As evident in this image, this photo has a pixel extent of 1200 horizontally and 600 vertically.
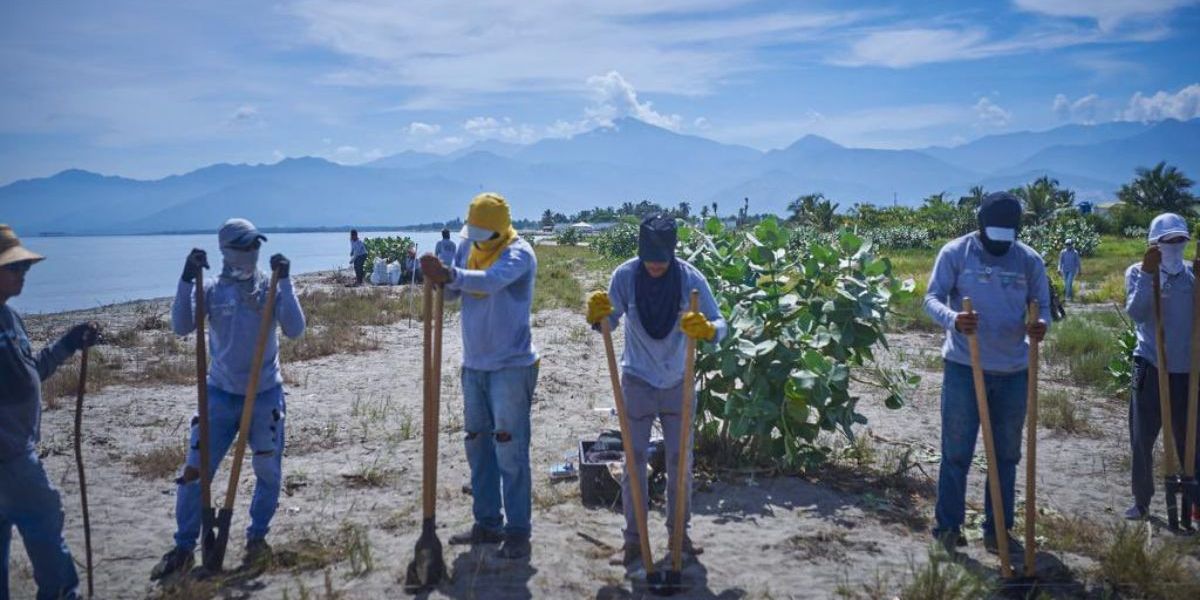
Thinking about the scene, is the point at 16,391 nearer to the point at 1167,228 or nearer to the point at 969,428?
the point at 969,428

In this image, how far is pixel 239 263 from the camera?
180 inches

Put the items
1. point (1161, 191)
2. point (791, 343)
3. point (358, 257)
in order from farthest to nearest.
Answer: point (1161, 191)
point (358, 257)
point (791, 343)

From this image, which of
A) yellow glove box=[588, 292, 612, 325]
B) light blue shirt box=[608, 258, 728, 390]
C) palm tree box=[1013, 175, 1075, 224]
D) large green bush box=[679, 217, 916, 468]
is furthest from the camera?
Result: palm tree box=[1013, 175, 1075, 224]

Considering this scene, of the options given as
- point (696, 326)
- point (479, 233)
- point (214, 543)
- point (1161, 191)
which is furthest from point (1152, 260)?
point (1161, 191)

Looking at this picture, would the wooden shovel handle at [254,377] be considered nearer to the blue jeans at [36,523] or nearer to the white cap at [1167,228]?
the blue jeans at [36,523]

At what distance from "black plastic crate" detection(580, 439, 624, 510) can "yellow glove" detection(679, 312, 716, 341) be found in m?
2.07

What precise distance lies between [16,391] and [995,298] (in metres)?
4.93

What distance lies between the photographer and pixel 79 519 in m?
5.81

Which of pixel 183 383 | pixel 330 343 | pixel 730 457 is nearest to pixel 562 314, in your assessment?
pixel 330 343

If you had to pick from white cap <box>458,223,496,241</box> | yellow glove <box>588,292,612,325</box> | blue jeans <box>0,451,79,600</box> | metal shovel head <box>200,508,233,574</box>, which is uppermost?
white cap <box>458,223,496,241</box>

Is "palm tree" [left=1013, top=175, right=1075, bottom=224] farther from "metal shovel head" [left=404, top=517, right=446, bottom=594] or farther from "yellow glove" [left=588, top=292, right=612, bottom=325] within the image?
"metal shovel head" [left=404, top=517, right=446, bottom=594]

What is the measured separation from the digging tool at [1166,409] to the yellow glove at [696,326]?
2.96m

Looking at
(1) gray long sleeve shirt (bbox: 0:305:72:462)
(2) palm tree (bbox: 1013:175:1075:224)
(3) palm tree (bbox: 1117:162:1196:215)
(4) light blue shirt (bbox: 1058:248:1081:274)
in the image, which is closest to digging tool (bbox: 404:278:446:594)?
(1) gray long sleeve shirt (bbox: 0:305:72:462)

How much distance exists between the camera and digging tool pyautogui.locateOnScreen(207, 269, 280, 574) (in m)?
4.37
